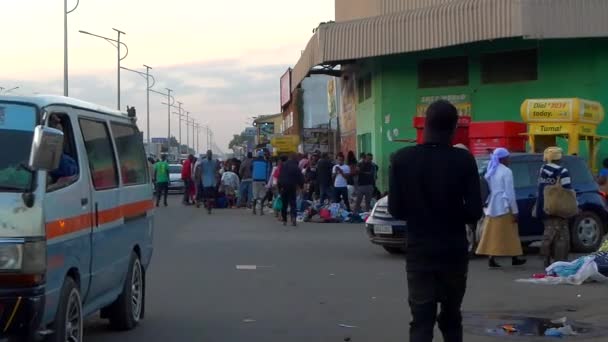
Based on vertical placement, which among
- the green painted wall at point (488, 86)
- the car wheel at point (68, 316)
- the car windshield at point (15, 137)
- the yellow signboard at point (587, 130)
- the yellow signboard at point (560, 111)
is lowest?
the car wheel at point (68, 316)

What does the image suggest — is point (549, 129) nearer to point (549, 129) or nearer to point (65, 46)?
point (549, 129)

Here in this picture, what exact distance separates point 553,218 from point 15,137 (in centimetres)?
912

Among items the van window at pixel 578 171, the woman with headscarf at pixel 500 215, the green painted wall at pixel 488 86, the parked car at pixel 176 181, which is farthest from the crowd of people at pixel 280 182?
the parked car at pixel 176 181

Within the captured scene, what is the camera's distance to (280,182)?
24.2 meters

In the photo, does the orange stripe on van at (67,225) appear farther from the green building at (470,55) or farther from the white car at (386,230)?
the green building at (470,55)

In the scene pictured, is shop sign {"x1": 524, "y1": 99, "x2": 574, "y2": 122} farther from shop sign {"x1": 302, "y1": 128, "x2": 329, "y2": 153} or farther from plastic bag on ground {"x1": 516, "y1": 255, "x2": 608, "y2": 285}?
shop sign {"x1": 302, "y1": 128, "x2": 329, "y2": 153}

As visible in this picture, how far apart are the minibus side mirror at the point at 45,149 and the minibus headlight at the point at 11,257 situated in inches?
20.4

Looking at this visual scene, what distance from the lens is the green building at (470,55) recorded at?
26.8 metres

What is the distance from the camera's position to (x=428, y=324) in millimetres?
6234

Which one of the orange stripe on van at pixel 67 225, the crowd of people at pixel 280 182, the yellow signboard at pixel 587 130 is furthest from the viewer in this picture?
the crowd of people at pixel 280 182

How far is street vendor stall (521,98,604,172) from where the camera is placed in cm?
2298

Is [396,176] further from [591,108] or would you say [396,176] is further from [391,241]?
[591,108]

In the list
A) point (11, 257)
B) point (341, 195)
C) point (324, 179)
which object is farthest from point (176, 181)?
point (11, 257)

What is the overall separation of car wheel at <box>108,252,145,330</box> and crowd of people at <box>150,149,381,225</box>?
45.3 ft
